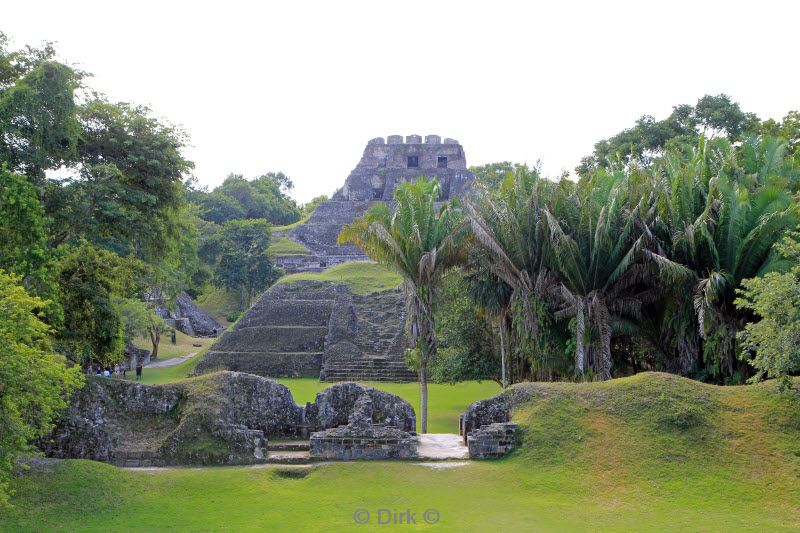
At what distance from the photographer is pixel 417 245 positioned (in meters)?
15.9

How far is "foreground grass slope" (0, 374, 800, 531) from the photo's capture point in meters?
9.84

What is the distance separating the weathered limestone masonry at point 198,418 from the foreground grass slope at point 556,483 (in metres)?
0.69

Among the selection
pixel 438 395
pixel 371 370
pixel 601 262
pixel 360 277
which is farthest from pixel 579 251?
pixel 360 277

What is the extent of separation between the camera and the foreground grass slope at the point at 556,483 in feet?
32.3

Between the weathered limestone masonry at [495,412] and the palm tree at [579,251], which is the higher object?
the palm tree at [579,251]

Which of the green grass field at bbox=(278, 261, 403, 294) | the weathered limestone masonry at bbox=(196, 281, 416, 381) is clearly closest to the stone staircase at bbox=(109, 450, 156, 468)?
the weathered limestone masonry at bbox=(196, 281, 416, 381)

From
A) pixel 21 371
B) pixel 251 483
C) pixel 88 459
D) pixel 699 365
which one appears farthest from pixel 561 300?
pixel 21 371

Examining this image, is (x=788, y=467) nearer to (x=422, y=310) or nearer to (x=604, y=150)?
(x=422, y=310)

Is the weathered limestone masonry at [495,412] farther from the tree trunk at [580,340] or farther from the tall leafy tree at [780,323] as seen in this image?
the tall leafy tree at [780,323]

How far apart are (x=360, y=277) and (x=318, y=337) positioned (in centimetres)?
644

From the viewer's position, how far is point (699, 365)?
642 inches

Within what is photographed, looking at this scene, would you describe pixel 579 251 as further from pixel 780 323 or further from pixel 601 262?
pixel 780 323

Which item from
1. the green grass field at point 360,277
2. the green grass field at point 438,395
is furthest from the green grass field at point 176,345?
the green grass field at point 438,395

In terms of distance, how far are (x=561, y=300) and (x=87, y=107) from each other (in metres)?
11.6
